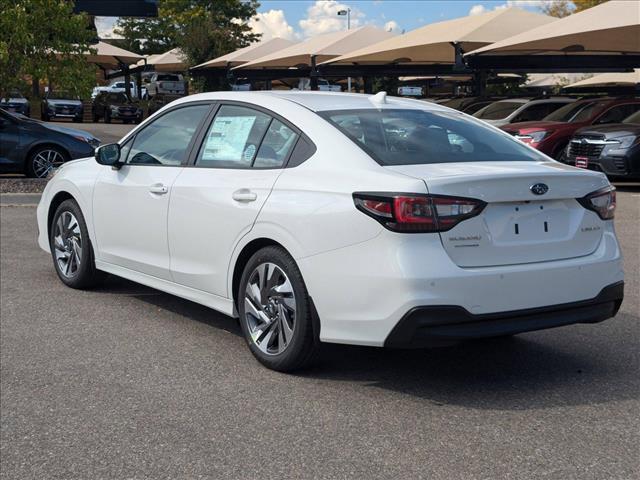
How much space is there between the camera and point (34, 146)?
15.8m

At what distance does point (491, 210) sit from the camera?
4598 mm

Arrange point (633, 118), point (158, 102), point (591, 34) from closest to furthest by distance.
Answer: point (633, 118) → point (591, 34) → point (158, 102)

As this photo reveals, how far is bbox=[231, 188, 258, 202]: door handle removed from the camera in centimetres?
531

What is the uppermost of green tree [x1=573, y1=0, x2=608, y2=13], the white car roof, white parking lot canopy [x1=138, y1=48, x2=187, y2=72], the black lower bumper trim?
green tree [x1=573, y1=0, x2=608, y2=13]

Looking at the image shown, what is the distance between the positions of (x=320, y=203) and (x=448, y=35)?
68.0ft

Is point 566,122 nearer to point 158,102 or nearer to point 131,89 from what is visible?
point 158,102

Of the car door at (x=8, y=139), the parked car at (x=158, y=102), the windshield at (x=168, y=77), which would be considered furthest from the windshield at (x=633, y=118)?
the windshield at (x=168, y=77)

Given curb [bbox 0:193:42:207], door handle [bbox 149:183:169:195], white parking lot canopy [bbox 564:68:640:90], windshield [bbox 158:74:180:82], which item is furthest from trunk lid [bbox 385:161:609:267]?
windshield [bbox 158:74:180:82]

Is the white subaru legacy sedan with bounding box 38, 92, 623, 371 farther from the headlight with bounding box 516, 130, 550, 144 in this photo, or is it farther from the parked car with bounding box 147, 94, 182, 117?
the parked car with bounding box 147, 94, 182, 117

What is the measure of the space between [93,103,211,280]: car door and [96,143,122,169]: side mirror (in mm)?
58

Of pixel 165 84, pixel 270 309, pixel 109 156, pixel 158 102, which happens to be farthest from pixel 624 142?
pixel 165 84

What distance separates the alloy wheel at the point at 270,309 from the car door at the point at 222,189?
275 millimetres

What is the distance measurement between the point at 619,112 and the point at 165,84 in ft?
110

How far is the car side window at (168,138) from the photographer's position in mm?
6191
